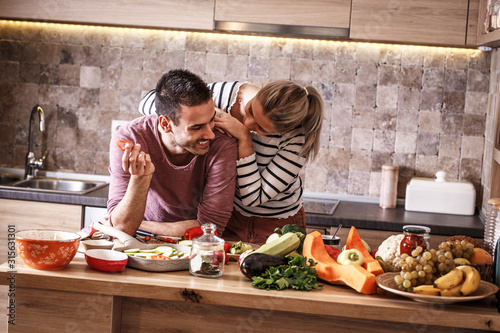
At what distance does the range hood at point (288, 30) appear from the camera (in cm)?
330

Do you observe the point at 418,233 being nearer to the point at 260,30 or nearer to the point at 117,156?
Answer: the point at 117,156

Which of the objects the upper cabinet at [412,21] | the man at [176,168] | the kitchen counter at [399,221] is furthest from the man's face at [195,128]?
the upper cabinet at [412,21]

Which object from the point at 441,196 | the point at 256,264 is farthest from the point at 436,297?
the point at 441,196

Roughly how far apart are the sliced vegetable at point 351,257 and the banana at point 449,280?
0.23m

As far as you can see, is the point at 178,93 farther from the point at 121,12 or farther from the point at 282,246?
the point at 121,12

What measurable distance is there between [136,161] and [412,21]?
76.7 inches

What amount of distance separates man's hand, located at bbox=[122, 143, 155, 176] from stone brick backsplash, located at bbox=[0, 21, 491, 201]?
5.85 ft

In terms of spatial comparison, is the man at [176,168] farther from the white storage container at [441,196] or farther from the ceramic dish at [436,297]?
the white storage container at [441,196]

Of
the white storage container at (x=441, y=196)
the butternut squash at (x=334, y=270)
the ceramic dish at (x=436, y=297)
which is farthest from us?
the white storage container at (x=441, y=196)

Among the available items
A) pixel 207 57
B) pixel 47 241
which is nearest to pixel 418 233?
pixel 47 241

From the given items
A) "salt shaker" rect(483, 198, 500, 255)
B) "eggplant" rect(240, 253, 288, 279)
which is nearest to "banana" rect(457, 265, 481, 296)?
"salt shaker" rect(483, 198, 500, 255)

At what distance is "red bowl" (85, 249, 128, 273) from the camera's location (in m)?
1.65

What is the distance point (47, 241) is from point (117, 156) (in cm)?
68

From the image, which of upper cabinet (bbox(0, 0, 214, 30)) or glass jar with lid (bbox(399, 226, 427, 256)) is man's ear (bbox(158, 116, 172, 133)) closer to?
glass jar with lid (bbox(399, 226, 427, 256))
